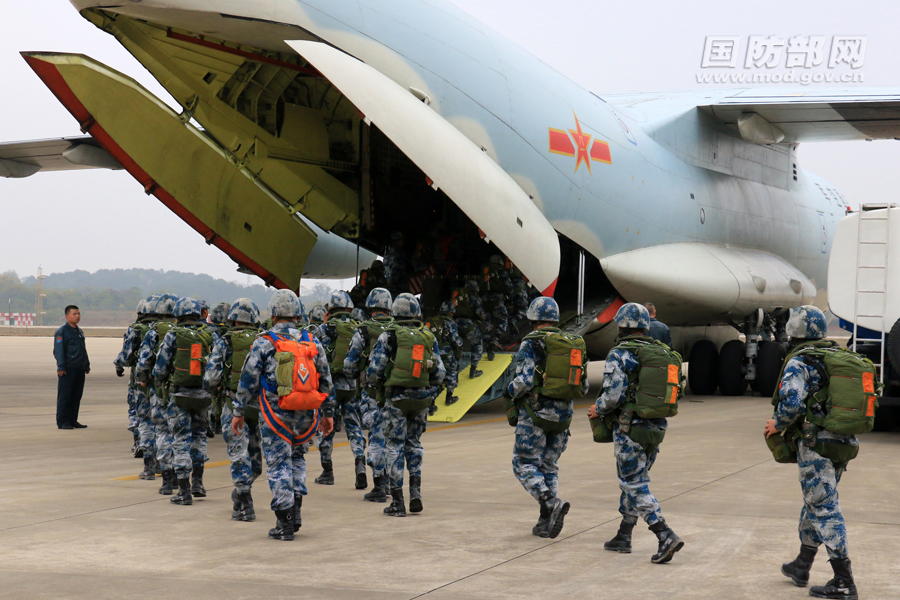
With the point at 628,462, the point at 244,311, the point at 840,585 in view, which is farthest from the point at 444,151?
the point at 840,585

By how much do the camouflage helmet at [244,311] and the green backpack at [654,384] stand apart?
3234mm

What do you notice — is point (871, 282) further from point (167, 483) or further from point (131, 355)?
point (131, 355)

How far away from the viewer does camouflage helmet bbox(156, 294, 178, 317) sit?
874 centimetres

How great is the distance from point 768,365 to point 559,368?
1316 centimetres

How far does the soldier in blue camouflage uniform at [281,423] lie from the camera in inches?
244

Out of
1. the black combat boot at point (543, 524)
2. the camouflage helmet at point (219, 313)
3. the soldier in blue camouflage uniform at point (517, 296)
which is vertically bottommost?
the black combat boot at point (543, 524)

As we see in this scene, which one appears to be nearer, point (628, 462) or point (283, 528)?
point (628, 462)

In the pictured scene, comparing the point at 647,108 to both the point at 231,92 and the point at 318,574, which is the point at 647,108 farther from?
the point at 318,574

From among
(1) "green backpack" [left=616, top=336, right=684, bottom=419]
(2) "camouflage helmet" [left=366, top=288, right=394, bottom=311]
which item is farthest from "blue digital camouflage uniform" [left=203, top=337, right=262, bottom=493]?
(1) "green backpack" [left=616, top=336, right=684, bottom=419]

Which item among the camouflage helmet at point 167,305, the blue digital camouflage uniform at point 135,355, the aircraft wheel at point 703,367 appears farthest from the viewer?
the aircraft wheel at point 703,367

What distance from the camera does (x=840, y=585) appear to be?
4.89 metres

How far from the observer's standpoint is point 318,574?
5230 mm

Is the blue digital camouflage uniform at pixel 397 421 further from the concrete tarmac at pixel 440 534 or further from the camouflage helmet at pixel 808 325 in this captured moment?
the camouflage helmet at pixel 808 325

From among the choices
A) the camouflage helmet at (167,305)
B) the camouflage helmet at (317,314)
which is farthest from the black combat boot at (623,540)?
the camouflage helmet at (317,314)
